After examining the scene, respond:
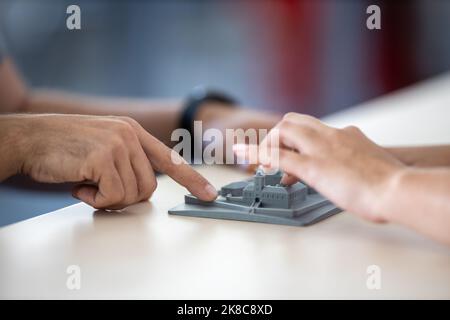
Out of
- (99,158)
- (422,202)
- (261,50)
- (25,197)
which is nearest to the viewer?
(422,202)

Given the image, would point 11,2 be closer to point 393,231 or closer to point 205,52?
point 205,52

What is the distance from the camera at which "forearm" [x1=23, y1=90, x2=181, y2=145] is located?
4.09ft

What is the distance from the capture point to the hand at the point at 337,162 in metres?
0.58

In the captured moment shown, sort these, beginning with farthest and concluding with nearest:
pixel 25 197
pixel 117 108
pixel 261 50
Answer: pixel 261 50
pixel 117 108
pixel 25 197

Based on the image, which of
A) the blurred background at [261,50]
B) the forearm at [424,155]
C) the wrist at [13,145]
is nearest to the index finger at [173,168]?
the wrist at [13,145]

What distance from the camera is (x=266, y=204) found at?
27.6 inches

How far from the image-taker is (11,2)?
2.66m

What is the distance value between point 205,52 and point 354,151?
2581mm


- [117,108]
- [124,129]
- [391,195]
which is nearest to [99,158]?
[124,129]

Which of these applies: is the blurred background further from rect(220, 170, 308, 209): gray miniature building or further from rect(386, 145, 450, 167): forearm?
rect(220, 170, 308, 209): gray miniature building

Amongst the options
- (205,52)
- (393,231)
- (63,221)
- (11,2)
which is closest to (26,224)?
(63,221)

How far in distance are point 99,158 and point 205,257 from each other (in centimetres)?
19

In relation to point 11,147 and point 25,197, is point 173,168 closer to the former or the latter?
point 11,147
